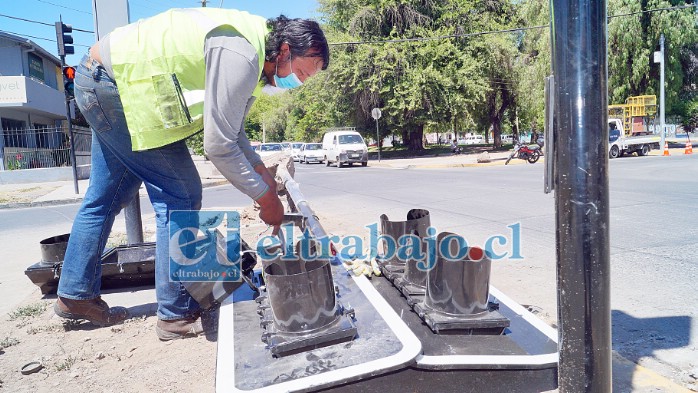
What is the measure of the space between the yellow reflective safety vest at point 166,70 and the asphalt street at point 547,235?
2.32 metres

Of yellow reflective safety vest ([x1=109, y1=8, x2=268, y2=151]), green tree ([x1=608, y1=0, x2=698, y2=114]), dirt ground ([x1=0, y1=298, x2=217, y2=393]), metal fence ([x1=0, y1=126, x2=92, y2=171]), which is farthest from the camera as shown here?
green tree ([x1=608, y1=0, x2=698, y2=114])

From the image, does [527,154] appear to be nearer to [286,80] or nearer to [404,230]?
[404,230]

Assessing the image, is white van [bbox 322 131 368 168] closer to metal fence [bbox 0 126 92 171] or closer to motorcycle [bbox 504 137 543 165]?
motorcycle [bbox 504 137 543 165]

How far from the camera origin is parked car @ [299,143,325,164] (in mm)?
29894

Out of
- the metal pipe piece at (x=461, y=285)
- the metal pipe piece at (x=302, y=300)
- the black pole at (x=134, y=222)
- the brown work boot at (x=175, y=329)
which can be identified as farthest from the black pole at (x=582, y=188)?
the black pole at (x=134, y=222)

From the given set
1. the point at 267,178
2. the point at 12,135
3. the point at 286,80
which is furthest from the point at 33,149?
the point at 286,80

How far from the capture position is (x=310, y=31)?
7.66ft

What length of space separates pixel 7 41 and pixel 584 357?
1138 inches

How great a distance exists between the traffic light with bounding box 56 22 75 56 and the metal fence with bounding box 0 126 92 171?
8535 millimetres

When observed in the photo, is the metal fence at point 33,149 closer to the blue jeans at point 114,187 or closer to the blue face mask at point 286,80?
the blue jeans at point 114,187

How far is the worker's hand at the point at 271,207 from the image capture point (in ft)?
7.89

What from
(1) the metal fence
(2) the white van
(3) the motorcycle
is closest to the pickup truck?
(3) the motorcycle

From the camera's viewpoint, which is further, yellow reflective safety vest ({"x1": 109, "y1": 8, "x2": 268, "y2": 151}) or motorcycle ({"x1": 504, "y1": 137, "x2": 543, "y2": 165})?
motorcycle ({"x1": 504, "y1": 137, "x2": 543, "y2": 165})

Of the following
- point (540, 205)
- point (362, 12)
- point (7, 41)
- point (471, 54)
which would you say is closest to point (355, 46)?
point (362, 12)
